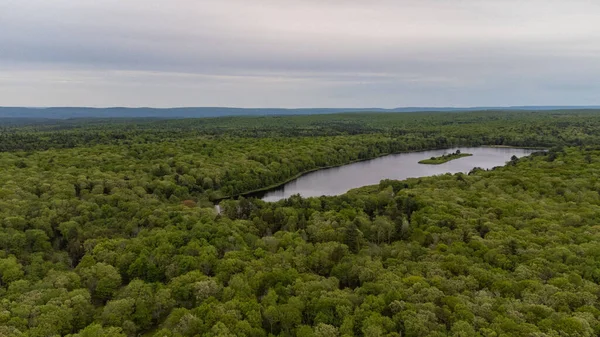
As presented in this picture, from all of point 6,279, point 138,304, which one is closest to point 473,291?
point 138,304

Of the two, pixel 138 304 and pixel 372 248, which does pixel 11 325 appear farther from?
pixel 372 248

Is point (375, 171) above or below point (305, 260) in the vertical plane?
below

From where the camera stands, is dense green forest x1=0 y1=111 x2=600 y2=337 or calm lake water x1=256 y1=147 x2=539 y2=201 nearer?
dense green forest x1=0 y1=111 x2=600 y2=337

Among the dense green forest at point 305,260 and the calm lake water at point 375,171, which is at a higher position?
the dense green forest at point 305,260

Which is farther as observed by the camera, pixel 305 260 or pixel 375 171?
pixel 375 171

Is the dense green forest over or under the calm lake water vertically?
over
